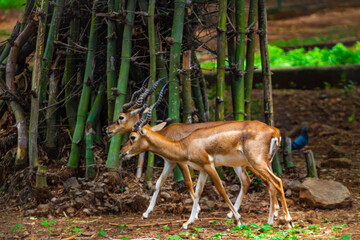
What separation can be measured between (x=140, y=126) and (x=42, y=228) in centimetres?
161

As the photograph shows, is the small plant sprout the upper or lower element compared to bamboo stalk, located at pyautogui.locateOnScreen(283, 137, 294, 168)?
lower

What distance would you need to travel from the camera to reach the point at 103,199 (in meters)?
6.47

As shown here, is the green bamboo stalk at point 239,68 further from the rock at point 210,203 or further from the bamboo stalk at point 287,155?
the rock at point 210,203

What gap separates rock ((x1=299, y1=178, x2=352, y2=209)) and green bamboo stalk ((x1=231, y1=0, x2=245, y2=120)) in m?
1.42

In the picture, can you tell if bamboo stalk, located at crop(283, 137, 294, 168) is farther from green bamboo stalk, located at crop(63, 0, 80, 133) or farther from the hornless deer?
green bamboo stalk, located at crop(63, 0, 80, 133)

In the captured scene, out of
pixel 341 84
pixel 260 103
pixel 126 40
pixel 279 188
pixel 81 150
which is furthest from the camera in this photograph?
pixel 341 84

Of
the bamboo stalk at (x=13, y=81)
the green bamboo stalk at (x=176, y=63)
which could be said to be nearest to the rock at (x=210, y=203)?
the green bamboo stalk at (x=176, y=63)

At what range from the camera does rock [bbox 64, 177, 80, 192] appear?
22.0 feet

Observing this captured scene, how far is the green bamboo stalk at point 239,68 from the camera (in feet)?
23.9

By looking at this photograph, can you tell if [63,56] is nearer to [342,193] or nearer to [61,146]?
[61,146]

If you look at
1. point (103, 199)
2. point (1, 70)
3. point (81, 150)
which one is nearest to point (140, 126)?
point (103, 199)

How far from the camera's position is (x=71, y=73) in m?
8.02

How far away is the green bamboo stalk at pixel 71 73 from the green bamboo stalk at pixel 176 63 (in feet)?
5.87

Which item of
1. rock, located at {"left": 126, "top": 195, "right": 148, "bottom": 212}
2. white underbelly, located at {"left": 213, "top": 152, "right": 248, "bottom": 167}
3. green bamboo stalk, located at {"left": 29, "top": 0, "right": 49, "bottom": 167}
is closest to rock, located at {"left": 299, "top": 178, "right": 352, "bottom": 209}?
white underbelly, located at {"left": 213, "top": 152, "right": 248, "bottom": 167}
